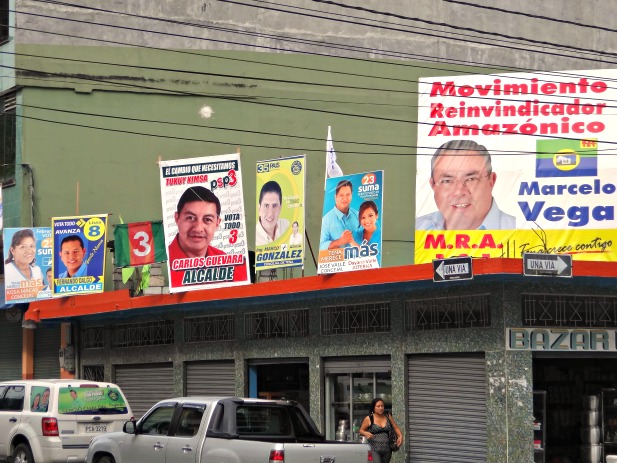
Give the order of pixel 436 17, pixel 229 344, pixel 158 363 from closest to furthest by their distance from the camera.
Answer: pixel 229 344, pixel 158 363, pixel 436 17

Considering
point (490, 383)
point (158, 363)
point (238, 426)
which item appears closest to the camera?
point (238, 426)

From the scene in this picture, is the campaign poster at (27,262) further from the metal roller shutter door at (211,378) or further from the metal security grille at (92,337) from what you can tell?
the metal roller shutter door at (211,378)

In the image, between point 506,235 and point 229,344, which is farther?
point 506,235

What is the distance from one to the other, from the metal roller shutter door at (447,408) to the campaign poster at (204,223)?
540 cm

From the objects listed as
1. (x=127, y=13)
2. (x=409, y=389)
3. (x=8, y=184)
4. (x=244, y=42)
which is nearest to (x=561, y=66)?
(x=244, y=42)

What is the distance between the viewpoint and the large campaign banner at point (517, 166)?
1177 inches

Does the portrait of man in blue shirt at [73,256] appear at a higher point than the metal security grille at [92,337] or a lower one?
higher

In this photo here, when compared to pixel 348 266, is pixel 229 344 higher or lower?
lower

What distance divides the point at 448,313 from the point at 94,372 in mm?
13287

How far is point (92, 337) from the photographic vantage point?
3012 centimetres

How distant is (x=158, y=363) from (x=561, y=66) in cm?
1911

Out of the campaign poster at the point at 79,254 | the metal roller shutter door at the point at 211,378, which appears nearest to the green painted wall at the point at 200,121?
the campaign poster at the point at 79,254

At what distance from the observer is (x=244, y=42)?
36375 mm

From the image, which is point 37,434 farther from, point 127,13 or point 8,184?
point 127,13
